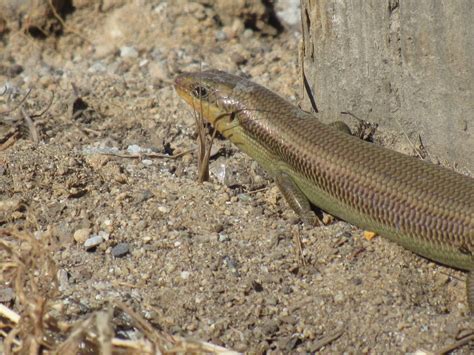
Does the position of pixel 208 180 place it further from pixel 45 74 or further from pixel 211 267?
pixel 45 74

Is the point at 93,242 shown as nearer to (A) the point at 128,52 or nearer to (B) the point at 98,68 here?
(B) the point at 98,68

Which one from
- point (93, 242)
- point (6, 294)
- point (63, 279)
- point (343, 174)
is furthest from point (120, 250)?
point (343, 174)

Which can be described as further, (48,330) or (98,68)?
(98,68)

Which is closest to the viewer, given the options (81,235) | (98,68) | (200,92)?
(81,235)

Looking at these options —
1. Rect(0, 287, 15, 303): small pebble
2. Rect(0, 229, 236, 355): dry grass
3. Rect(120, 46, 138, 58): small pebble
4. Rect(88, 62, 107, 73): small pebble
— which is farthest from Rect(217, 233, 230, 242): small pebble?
Rect(120, 46, 138, 58): small pebble

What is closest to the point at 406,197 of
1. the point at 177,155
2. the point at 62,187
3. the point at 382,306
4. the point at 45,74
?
the point at 382,306
